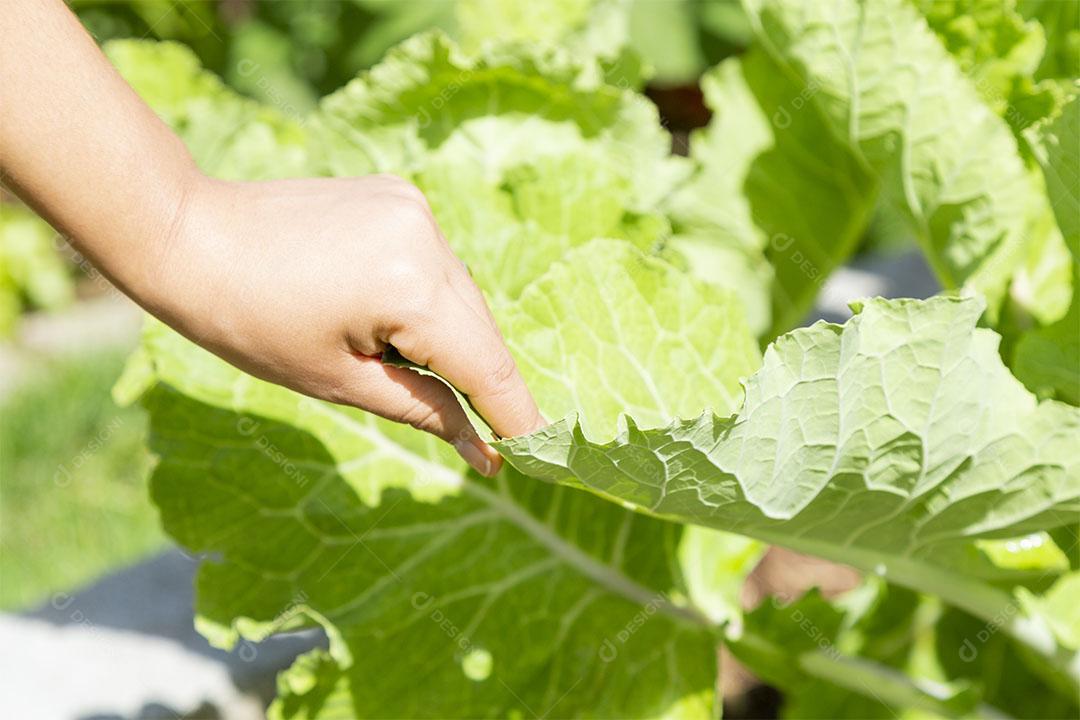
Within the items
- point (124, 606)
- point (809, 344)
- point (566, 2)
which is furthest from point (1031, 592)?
point (566, 2)

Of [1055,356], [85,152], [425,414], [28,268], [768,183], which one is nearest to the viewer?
[85,152]

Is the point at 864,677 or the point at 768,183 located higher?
the point at 768,183

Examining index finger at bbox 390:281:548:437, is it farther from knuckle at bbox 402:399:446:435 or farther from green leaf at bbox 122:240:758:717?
green leaf at bbox 122:240:758:717

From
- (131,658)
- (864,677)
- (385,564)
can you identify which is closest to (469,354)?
(385,564)

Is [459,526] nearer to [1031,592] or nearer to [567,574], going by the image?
[567,574]

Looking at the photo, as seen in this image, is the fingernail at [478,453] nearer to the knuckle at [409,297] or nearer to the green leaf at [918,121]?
the knuckle at [409,297]

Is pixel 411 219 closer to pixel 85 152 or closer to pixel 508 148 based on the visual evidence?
pixel 85 152

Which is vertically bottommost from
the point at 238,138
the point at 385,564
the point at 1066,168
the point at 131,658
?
the point at 131,658

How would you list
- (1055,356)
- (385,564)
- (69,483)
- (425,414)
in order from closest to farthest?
Answer: (425,414) → (1055,356) → (385,564) → (69,483)
